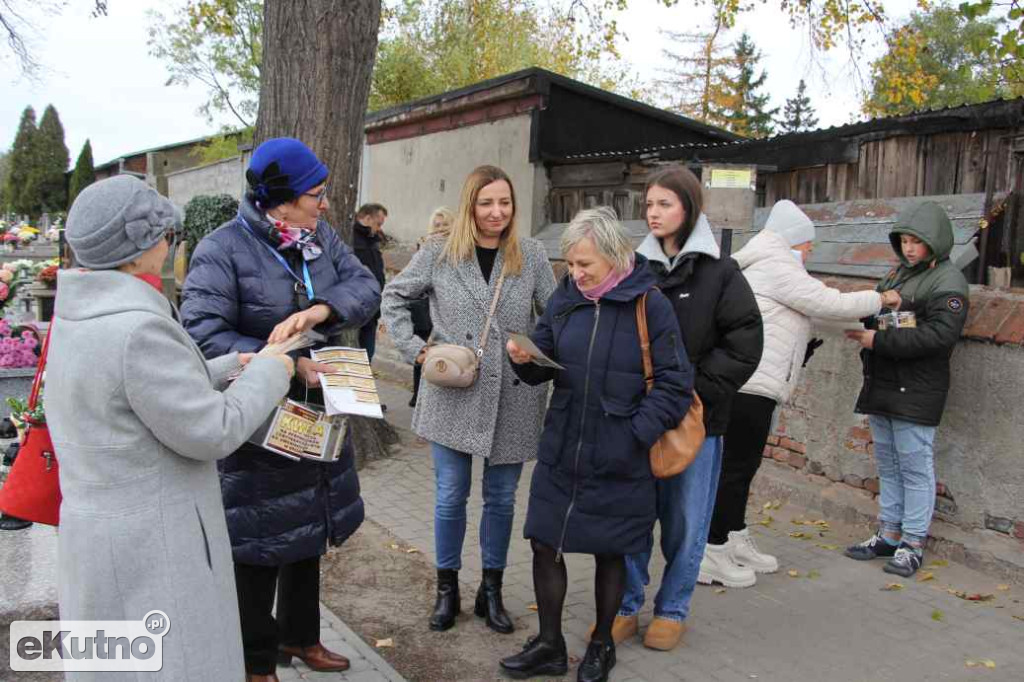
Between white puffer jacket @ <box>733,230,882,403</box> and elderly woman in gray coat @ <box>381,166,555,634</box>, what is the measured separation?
3.78ft

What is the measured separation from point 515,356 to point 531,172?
6429 millimetres

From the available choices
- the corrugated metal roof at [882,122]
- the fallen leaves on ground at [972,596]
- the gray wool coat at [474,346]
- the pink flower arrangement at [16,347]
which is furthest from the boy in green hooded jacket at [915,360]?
the pink flower arrangement at [16,347]

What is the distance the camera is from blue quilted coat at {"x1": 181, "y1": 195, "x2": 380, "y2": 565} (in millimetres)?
3064

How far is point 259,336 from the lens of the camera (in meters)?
3.18

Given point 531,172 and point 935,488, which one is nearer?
point 935,488

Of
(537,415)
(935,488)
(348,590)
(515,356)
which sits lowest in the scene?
(348,590)

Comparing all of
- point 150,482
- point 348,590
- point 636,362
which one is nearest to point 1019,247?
point 636,362

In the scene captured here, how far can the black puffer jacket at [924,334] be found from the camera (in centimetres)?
464

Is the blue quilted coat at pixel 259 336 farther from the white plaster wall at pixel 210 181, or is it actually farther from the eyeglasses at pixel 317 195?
the white plaster wall at pixel 210 181

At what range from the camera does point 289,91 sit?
607 cm

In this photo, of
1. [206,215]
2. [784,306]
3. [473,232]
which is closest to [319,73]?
[206,215]

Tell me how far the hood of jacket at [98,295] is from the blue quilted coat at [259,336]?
0.77m

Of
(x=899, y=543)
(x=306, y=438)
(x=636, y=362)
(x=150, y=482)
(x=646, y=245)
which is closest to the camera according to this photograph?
(x=150, y=482)

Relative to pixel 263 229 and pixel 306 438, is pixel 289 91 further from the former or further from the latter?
pixel 306 438
